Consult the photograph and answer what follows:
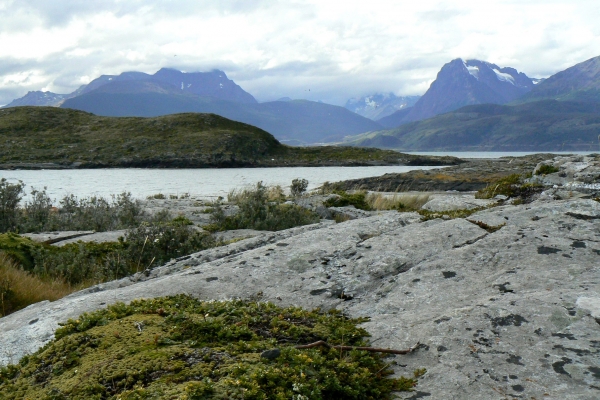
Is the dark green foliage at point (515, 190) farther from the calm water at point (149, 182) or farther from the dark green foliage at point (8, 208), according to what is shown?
the calm water at point (149, 182)

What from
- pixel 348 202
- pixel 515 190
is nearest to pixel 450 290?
pixel 515 190

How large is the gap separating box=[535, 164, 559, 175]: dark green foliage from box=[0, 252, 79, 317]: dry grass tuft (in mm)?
13026

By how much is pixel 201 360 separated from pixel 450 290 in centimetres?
250

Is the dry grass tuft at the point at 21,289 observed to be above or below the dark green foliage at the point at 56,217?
below

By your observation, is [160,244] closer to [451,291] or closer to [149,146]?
→ [451,291]

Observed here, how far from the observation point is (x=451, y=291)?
4.52 m

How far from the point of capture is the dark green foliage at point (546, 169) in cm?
1430

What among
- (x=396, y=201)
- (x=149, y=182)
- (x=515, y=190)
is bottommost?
(x=396, y=201)

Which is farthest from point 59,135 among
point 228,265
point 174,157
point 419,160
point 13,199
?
point 228,265

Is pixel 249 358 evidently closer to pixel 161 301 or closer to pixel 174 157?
pixel 161 301

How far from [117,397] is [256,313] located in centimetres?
138

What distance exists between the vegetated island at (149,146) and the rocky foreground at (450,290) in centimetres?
8704

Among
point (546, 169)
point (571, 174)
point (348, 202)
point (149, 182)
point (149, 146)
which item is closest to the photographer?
point (571, 174)

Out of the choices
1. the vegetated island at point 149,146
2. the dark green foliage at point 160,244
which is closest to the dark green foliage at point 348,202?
the dark green foliage at point 160,244
